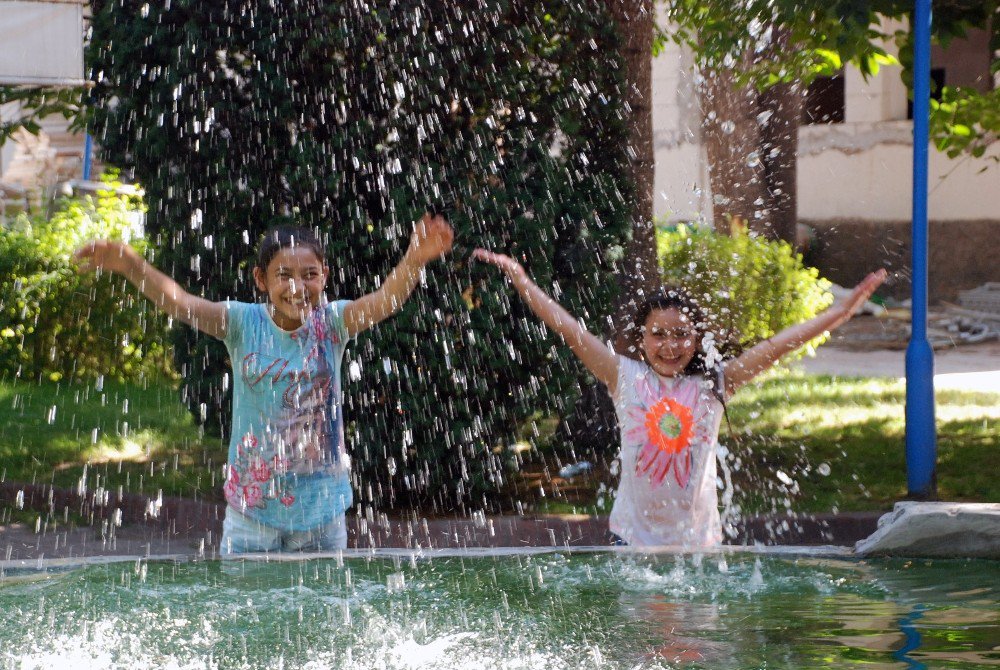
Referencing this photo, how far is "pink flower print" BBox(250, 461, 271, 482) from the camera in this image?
12.9ft

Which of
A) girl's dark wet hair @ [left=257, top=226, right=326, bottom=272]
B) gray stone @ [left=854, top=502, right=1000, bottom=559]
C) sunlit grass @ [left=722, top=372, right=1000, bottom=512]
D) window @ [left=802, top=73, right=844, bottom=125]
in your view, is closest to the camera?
gray stone @ [left=854, top=502, right=1000, bottom=559]

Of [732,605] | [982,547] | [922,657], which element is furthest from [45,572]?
[982,547]

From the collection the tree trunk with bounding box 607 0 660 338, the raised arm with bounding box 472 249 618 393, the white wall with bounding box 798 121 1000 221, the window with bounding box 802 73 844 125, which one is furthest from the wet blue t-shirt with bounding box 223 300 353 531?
the window with bounding box 802 73 844 125

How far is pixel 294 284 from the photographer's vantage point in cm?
402

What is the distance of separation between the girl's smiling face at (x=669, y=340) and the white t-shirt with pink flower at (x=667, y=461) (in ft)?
0.12

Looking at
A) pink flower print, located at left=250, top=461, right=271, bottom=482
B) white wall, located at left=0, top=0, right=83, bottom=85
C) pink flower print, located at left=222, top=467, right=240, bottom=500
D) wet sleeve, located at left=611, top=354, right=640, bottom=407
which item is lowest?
pink flower print, located at left=222, top=467, right=240, bottom=500

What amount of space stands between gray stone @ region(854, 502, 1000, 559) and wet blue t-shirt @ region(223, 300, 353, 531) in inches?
59.7

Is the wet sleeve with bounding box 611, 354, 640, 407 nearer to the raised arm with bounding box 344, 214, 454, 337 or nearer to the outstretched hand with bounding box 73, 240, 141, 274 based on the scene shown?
the raised arm with bounding box 344, 214, 454, 337

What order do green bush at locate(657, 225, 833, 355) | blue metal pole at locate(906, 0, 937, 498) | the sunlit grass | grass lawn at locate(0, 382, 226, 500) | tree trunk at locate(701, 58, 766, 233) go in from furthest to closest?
tree trunk at locate(701, 58, 766, 233) < green bush at locate(657, 225, 833, 355) < grass lawn at locate(0, 382, 226, 500) < the sunlit grass < blue metal pole at locate(906, 0, 937, 498)

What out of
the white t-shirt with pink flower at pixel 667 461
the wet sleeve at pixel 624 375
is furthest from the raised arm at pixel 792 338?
the wet sleeve at pixel 624 375

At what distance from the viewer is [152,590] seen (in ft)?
10.6

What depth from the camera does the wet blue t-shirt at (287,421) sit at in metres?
3.93

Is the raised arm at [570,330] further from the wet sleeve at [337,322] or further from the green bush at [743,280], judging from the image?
the green bush at [743,280]

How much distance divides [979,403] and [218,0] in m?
6.09
